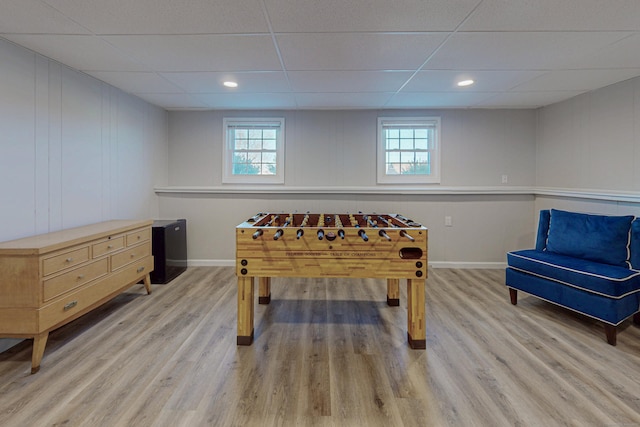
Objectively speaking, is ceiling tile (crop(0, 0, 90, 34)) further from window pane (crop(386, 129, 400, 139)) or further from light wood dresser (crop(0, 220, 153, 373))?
window pane (crop(386, 129, 400, 139))

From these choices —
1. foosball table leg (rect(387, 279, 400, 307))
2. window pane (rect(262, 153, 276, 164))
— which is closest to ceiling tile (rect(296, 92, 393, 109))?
window pane (rect(262, 153, 276, 164))

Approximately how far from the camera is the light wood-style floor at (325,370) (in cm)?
155

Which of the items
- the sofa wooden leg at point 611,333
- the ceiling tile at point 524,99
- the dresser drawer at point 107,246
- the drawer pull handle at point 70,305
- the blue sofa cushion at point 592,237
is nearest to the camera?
the drawer pull handle at point 70,305

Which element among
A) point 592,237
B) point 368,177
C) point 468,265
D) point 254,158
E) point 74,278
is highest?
point 254,158

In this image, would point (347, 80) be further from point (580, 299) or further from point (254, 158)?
point (580, 299)

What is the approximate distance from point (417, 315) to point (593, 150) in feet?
9.84

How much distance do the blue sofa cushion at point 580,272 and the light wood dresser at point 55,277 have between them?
3720mm

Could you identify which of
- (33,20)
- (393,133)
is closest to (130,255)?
(33,20)

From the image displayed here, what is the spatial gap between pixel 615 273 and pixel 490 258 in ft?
6.46

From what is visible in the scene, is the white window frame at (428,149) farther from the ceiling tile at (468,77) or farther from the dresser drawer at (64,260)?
the dresser drawer at (64,260)

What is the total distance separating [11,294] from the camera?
1865mm

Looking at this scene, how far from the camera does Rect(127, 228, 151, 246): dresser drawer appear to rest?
2.86m

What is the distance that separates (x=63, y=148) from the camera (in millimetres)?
2639

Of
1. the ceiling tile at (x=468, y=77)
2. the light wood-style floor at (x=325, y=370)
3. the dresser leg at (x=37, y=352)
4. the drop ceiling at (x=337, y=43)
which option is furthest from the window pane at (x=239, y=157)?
the dresser leg at (x=37, y=352)
